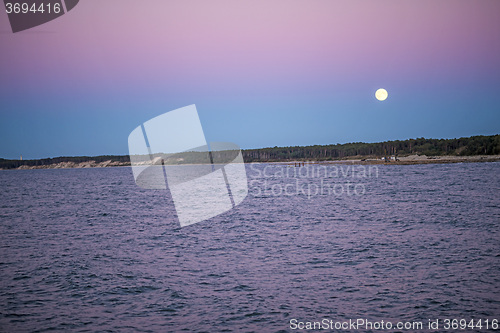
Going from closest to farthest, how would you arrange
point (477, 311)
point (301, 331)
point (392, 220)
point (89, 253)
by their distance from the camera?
1. point (301, 331)
2. point (477, 311)
3. point (89, 253)
4. point (392, 220)

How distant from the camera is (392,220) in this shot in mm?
35781

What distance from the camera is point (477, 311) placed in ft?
46.0

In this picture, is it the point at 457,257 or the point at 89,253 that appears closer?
the point at 457,257

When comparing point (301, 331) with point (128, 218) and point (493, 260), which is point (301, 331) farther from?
point (128, 218)

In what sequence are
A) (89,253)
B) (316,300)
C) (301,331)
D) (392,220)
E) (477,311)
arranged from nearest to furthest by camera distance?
(301,331)
(477,311)
(316,300)
(89,253)
(392,220)

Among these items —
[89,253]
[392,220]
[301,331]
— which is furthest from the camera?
[392,220]

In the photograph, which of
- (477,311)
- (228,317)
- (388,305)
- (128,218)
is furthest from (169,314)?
(128,218)

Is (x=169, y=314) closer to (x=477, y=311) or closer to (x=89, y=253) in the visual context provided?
(x=477, y=311)

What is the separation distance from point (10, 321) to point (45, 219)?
34.1m

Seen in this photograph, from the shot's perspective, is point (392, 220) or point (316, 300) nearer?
point (316, 300)

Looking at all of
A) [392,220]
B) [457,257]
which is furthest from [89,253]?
[392,220]

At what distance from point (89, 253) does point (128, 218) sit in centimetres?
1830

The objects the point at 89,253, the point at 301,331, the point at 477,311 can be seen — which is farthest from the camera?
the point at 89,253

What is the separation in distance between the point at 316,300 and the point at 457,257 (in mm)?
10045
